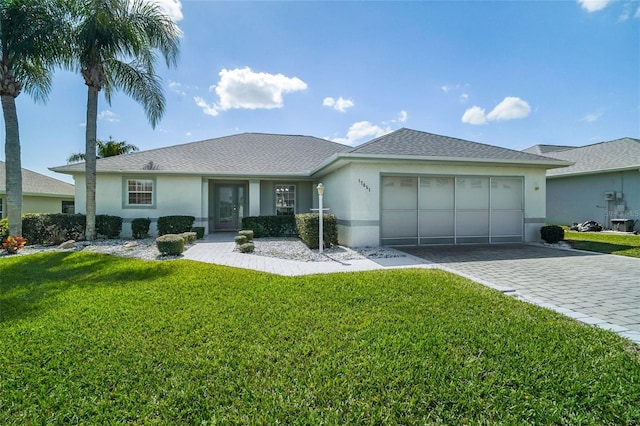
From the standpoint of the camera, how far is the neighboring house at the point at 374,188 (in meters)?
10.2

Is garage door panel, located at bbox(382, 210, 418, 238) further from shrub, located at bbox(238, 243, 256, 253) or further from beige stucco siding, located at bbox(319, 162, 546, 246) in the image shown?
shrub, located at bbox(238, 243, 256, 253)

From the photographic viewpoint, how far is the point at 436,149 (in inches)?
429

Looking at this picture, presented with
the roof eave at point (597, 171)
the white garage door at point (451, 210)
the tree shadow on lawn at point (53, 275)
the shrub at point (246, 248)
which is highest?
the roof eave at point (597, 171)

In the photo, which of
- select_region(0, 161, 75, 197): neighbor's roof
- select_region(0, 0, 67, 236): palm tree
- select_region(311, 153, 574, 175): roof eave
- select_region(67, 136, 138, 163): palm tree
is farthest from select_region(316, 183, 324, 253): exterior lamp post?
select_region(67, 136, 138, 163): palm tree

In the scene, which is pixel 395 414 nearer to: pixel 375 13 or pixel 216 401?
pixel 216 401

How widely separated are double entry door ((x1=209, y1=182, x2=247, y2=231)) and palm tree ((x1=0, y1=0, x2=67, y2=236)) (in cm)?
759

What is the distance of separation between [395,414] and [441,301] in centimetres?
279

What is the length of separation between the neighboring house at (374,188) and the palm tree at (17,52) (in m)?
2.76

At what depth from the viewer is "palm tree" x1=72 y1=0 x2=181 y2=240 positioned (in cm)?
1042

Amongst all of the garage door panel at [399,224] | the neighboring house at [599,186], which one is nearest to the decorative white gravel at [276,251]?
the garage door panel at [399,224]

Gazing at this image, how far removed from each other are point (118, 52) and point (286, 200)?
30.8ft

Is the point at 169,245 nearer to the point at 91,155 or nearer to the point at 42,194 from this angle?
the point at 91,155

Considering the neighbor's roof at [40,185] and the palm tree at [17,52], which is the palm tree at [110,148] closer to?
the neighbor's roof at [40,185]

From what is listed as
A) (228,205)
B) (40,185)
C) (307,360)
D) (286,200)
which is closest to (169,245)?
(307,360)
